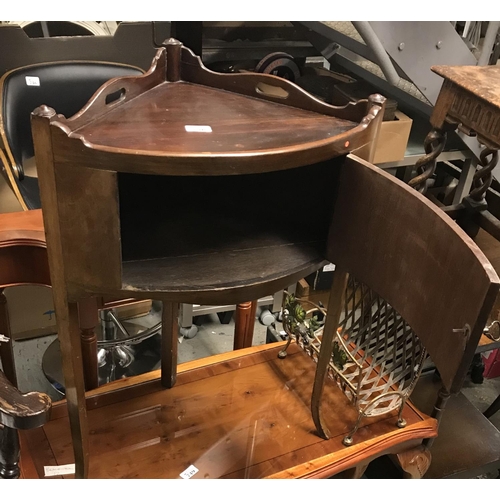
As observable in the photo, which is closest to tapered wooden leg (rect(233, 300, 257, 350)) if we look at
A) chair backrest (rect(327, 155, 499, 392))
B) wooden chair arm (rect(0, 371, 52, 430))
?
chair backrest (rect(327, 155, 499, 392))

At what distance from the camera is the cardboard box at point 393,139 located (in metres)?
1.63

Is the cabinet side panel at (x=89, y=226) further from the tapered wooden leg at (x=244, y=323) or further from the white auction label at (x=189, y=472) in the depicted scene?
the tapered wooden leg at (x=244, y=323)

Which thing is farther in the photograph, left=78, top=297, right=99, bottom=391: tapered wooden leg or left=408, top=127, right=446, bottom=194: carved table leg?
left=408, top=127, right=446, bottom=194: carved table leg

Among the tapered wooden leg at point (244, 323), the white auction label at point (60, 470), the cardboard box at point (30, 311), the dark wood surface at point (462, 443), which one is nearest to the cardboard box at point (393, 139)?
the tapered wooden leg at point (244, 323)

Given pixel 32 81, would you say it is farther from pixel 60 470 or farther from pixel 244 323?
pixel 60 470

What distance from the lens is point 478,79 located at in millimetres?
1332

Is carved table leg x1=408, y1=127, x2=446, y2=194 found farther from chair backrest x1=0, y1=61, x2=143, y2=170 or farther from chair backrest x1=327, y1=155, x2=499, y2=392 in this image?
chair backrest x1=0, y1=61, x2=143, y2=170

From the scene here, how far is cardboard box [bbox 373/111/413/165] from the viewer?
5.34 ft

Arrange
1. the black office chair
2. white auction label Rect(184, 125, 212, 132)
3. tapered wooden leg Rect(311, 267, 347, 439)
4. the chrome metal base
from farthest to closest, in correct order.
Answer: the chrome metal base
the black office chair
tapered wooden leg Rect(311, 267, 347, 439)
white auction label Rect(184, 125, 212, 132)

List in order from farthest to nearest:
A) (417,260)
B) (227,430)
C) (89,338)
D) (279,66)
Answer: (279,66), (89,338), (227,430), (417,260)

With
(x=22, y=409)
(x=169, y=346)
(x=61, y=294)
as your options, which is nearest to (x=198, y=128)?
(x=61, y=294)

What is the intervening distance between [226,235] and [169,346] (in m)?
0.42

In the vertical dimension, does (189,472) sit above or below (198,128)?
below
